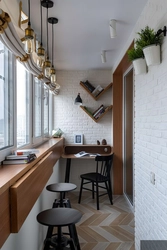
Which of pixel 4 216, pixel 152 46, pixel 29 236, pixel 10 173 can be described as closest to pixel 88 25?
pixel 152 46

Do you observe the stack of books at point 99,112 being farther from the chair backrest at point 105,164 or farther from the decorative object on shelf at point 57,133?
the chair backrest at point 105,164

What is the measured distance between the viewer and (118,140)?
4086 millimetres

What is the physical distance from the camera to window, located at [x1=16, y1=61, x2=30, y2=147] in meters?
2.02

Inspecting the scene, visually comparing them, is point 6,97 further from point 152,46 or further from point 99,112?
point 99,112

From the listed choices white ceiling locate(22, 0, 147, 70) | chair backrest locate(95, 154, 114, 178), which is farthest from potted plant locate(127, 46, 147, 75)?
chair backrest locate(95, 154, 114, 178)

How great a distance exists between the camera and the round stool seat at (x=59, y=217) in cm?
163

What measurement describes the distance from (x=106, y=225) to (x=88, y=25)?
2.65m

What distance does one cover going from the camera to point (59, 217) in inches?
67.7

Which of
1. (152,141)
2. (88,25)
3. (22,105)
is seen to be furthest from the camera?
(88,25)

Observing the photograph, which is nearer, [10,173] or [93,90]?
[10,173]

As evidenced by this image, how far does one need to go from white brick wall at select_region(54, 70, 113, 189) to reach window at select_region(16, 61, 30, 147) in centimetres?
210

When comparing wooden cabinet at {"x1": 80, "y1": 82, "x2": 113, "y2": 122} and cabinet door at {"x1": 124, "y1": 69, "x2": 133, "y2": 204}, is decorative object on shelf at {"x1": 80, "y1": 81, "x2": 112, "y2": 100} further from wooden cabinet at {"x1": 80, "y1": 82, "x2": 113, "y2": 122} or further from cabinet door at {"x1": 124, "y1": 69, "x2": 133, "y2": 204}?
cabinet door at {"x1": 124, "y1": 69, "x2": 133, "y2": 204}

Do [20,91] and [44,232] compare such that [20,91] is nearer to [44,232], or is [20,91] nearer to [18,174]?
[18,174]

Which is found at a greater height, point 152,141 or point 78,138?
point 152,141
